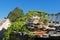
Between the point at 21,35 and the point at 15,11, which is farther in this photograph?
the point at 15,11

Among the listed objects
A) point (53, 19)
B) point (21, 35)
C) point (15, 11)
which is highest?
point (15, 11)

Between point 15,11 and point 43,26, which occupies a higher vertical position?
point 15,11

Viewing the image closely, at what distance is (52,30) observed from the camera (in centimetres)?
1778

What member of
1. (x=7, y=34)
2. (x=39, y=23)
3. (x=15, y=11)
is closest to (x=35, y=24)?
(x=39, y=23)

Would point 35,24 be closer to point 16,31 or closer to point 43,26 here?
point 43,26

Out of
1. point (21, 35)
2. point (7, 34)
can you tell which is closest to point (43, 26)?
point (21, 35)

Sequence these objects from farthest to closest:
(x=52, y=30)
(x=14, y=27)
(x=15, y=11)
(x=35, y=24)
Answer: (x=15, y=11) < (x=14, y=27) < (x=35, y=24) < (x=52, y=30)

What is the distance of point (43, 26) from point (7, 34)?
4458mm

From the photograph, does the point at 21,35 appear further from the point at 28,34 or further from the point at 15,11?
the point at 15,11

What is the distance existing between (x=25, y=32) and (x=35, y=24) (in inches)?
42.5

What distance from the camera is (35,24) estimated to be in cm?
1898

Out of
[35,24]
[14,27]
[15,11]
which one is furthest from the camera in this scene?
[15,11]

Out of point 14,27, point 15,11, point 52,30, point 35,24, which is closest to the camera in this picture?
point 52,30

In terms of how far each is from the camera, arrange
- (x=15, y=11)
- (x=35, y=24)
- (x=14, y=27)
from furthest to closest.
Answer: (x=15, y=11), (x=14, y=27), (x=35, y=24)
